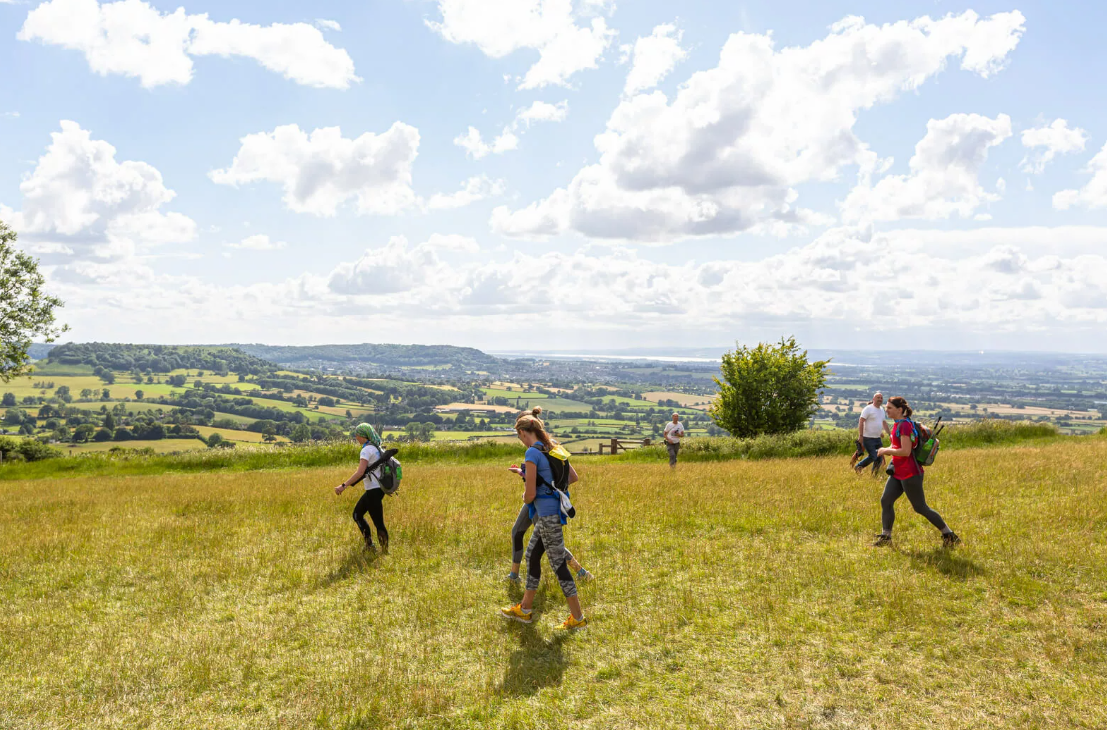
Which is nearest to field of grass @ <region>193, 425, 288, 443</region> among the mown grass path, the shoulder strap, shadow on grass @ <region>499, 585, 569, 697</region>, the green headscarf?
the mown grass path

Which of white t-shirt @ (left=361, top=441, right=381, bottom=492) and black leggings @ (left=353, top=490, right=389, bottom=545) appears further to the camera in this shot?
black leggings @ (left=353, top=490, right=389, bottom=545)

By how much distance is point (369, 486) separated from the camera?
9352mm

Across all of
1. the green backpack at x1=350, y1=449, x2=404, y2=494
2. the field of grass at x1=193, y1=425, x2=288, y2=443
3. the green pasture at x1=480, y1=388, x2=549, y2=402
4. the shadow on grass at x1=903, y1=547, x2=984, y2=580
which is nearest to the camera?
the shadow on grass at x1=903, y1=547, x2=984, y2=580

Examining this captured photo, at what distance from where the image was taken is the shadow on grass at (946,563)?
24.1 ft

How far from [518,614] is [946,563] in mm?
5794

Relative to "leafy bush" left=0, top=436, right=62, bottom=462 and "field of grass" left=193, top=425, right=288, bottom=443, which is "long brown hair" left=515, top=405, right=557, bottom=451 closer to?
"leafy bush" left=0, top=436, right=62, bottom=462

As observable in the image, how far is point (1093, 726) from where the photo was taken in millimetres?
4398

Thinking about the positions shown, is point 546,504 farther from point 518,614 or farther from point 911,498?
point 911,498

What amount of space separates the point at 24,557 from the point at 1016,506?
57.9 ft

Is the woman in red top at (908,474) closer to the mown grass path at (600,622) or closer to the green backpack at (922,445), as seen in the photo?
the green backpack at (922,445)

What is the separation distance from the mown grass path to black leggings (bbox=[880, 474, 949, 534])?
50cm

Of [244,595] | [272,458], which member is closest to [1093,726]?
[244,595]

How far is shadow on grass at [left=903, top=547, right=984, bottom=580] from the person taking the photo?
7346 mm

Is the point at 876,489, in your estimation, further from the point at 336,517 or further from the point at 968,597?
the point at 336,517
